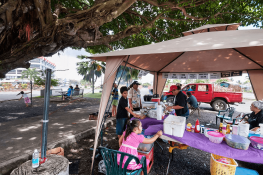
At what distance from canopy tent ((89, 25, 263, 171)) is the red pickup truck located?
11.6 feet

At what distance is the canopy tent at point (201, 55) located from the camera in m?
2.25

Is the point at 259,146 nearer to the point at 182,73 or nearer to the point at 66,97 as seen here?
the point at 182,73

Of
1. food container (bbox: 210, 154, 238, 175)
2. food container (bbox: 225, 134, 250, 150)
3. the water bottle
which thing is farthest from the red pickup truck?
the water bottle

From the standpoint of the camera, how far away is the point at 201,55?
16.0 ft

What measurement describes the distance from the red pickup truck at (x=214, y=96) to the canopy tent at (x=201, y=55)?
354 centimetres

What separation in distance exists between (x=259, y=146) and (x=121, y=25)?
336 inches

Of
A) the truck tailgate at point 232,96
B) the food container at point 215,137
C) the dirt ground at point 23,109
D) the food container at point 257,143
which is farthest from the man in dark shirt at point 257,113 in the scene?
the truck tailgate at point 232,96

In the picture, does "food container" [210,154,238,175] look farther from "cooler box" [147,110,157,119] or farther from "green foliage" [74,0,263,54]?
"green foliage" [74,0,263,54]

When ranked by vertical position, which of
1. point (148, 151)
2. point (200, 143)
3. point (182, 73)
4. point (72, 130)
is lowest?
point (72, 130)

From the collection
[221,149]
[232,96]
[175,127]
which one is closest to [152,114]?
[175,127]

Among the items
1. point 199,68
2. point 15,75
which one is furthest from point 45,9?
point 15,75

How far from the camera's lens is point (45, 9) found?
190 inches

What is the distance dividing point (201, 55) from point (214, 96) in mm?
5710

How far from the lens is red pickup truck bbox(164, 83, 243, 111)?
8.55 m
